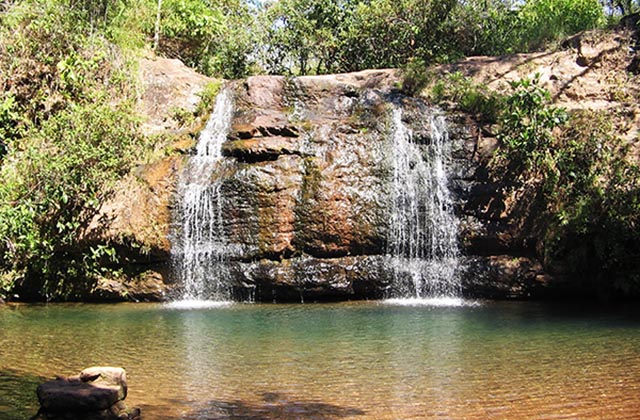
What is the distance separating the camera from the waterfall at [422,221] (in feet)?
42.1

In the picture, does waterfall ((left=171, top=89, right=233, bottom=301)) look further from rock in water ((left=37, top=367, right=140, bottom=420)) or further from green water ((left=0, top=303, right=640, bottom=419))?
rock in water ((left=37, top=367, right=140, bottom=420))

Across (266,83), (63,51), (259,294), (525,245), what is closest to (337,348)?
(259,294)

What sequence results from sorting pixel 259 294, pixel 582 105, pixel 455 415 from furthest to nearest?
pixel 582 105, pixel 259 294, pixel 455 415

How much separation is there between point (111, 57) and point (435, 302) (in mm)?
9632

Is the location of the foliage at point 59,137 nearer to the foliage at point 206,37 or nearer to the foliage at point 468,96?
the foliage at point 206,37

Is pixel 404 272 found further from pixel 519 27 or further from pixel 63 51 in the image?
pixel 519 27

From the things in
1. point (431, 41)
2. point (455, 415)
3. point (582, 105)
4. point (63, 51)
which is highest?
point (431, 41)

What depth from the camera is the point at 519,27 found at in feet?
69.1

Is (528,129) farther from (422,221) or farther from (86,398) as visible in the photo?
(86,398)

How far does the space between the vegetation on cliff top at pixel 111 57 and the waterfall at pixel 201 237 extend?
1442mm

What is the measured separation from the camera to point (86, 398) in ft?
16.4

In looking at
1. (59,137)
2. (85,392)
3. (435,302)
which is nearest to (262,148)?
(59,137)

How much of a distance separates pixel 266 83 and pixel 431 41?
7.84 metres

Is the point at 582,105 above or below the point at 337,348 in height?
above
